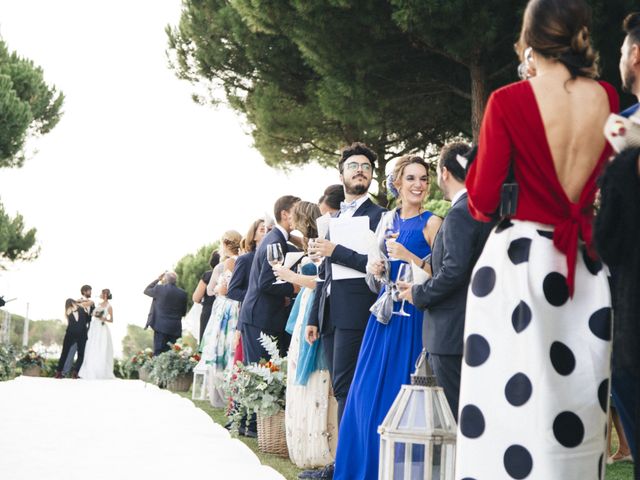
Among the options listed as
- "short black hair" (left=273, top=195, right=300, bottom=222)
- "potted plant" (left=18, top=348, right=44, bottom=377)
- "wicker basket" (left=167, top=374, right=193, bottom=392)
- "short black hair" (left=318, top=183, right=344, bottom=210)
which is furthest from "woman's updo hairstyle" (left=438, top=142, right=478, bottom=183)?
"potted plant" (left=18, top=348, right=44, bottom=377)

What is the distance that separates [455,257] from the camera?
3.54 m

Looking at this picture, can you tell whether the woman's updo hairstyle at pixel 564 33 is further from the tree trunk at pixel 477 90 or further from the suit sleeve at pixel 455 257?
the tree trunk at pixel 477 90

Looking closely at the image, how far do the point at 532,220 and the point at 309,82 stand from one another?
1217cm

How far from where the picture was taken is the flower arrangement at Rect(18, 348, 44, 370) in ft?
63.9

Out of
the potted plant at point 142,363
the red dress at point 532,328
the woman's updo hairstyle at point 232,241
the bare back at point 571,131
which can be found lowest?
the potted plant at point 142,363

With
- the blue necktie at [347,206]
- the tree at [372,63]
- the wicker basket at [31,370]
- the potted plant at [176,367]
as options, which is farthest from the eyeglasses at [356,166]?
the wicker basket at [31,370]

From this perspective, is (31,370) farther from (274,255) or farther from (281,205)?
(274,255)

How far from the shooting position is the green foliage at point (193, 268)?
24266mm

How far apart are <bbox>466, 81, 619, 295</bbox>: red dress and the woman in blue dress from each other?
1.52 meters

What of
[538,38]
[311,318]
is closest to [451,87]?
[311,318]

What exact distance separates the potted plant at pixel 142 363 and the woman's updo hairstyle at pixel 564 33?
1346 cm

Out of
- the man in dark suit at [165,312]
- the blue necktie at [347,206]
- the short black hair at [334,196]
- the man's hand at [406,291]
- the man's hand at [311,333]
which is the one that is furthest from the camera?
the man in dark suit at [165,312]

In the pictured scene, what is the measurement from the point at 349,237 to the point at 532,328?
237 centimetres

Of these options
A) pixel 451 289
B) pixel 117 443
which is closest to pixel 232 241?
pixel 117 443
